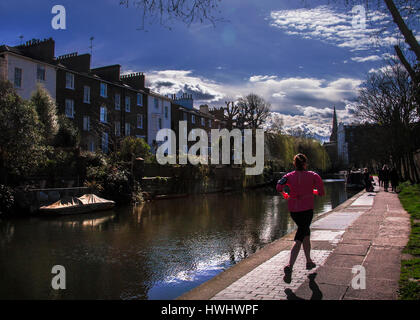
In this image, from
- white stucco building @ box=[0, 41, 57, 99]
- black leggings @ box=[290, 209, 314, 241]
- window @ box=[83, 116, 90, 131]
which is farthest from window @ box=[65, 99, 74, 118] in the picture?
black leggings @ box=[290, 209, 314, 241]

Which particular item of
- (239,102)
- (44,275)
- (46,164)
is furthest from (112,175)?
(239,102)

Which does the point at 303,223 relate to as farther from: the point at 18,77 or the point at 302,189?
the point at 18,77

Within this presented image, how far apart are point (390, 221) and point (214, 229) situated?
16.5 ft

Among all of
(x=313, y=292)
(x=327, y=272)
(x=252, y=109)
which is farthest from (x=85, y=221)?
(x=252, y=109)

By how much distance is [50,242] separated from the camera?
9141mm

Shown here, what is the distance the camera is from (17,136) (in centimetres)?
1387

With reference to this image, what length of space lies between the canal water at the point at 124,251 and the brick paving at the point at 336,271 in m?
1.25

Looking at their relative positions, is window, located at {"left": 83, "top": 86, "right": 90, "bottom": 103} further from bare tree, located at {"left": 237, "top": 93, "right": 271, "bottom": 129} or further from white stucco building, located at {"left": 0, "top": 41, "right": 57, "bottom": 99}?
bare tree, located at {"left": 237, "top": 93, "right": 271, "bottom": 129}

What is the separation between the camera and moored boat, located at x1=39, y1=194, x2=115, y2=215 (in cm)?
1402

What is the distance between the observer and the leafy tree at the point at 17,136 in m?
13.8

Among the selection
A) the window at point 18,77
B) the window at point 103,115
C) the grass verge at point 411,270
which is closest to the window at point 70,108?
the window at point 103,115

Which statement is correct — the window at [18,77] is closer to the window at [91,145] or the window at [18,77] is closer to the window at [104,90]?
the window at [91,145]

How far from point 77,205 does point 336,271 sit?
478 inches

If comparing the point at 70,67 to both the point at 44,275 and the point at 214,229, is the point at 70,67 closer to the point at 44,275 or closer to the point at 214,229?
the point at 214,229
